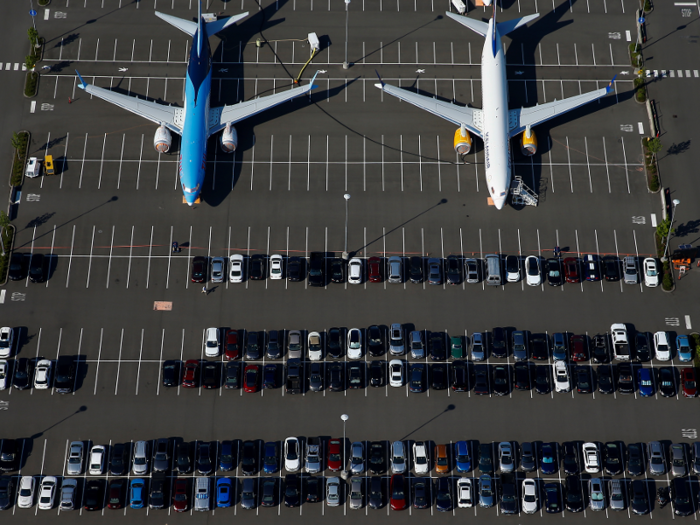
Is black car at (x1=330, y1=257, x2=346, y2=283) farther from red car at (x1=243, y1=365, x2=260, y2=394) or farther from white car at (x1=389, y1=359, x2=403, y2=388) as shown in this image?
red car at (x1=243, y1=365, x2=260, y2=394)

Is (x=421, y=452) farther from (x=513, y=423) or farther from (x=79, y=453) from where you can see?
(x=79, y=453)

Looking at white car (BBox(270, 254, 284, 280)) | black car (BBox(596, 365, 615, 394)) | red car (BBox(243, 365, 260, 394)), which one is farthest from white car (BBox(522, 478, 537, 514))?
white car (BBox(270, 254, 284, 280))

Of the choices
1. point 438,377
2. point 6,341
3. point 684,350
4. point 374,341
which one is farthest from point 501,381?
point 6,341

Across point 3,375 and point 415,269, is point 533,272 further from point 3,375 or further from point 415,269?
point 3,375

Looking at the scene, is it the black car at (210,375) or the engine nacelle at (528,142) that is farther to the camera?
the engine nacelle at (528,142)

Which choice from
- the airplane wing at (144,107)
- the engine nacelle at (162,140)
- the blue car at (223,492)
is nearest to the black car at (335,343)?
the blue car at (223,492)

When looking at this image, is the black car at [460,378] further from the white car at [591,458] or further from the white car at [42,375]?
the white car at [42,375]
